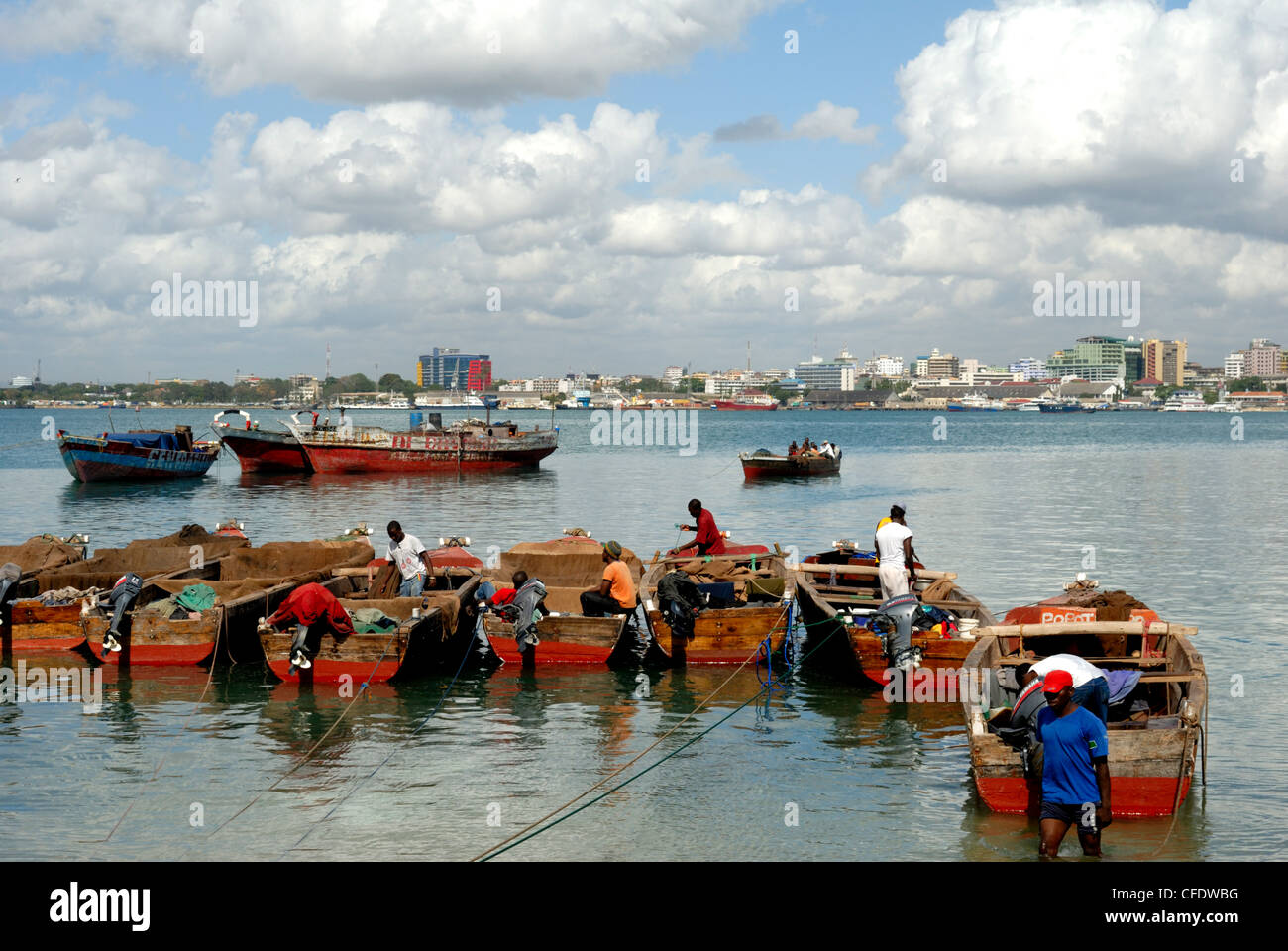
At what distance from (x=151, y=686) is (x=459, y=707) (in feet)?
14.6

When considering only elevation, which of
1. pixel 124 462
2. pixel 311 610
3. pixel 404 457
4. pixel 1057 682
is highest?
pixel 404 457

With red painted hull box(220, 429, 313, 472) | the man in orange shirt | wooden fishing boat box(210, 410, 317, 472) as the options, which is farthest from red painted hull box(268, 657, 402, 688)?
red painted hull box(220, 429, 313, 472)

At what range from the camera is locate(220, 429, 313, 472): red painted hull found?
63.7m

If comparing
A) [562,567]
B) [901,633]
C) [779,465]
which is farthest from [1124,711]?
[779,465]

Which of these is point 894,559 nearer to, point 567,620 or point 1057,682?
point 567,620

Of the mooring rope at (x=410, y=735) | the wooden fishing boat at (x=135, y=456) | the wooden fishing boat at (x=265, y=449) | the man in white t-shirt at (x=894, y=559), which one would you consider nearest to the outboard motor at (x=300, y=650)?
the mooring rope at (x=410, y=735)

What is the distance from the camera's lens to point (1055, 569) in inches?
1096

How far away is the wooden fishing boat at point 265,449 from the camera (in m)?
63.6

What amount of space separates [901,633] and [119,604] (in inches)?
430

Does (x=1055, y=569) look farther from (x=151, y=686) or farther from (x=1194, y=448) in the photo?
(x=1194, y=448)

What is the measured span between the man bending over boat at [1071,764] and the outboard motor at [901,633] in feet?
18.2

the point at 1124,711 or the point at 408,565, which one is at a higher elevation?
the point at 408,565

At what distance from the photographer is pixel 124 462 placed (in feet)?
185

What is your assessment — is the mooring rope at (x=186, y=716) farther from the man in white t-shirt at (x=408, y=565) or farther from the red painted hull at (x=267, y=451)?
the red painted hull at (x=267, y=451)
